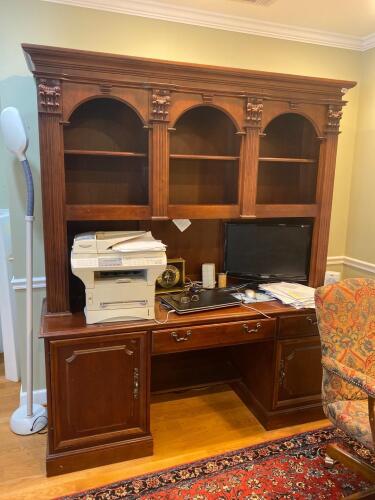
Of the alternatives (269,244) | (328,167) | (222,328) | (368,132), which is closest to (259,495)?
(222,328)

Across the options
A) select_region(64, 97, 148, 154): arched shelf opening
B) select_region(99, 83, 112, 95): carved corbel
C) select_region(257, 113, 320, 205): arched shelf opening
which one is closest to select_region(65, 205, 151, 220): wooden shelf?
select_region(64, 97, 148, 154): arched shelf opening

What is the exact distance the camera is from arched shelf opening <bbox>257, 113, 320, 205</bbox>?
2.82 metres

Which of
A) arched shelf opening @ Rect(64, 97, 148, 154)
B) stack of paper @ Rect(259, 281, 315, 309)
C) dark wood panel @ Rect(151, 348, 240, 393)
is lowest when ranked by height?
dark wood panel @ Rect(151, 348, 240, 393)

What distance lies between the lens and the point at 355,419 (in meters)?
1.86

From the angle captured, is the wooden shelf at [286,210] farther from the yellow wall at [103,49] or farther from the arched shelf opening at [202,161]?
the yellow wall at [103,49]

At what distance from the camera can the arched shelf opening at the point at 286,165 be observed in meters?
2.82

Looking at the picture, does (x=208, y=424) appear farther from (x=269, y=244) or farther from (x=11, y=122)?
(x=11, y=122)

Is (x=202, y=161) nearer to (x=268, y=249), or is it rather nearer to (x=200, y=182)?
(x=200, y=182)

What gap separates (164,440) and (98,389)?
1.99 ft

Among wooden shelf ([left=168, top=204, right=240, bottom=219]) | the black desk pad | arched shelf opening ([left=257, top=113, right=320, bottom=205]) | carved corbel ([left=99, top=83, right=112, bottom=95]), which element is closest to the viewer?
carved corbel ([left=99, top=83, right=112, bottom=95])

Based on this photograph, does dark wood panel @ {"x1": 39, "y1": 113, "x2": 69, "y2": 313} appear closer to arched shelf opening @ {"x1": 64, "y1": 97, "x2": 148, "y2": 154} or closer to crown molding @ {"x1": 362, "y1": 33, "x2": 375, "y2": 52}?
arched shelf opening @ {"x1": 64, "y1": 97, "x2": 148, "y2": 154}

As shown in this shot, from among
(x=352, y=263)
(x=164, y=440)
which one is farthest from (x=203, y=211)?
(x=352, y=263)

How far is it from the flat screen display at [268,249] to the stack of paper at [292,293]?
112mm

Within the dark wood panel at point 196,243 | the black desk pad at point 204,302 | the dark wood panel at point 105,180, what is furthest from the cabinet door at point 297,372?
the dark wood panel at point 105,180
